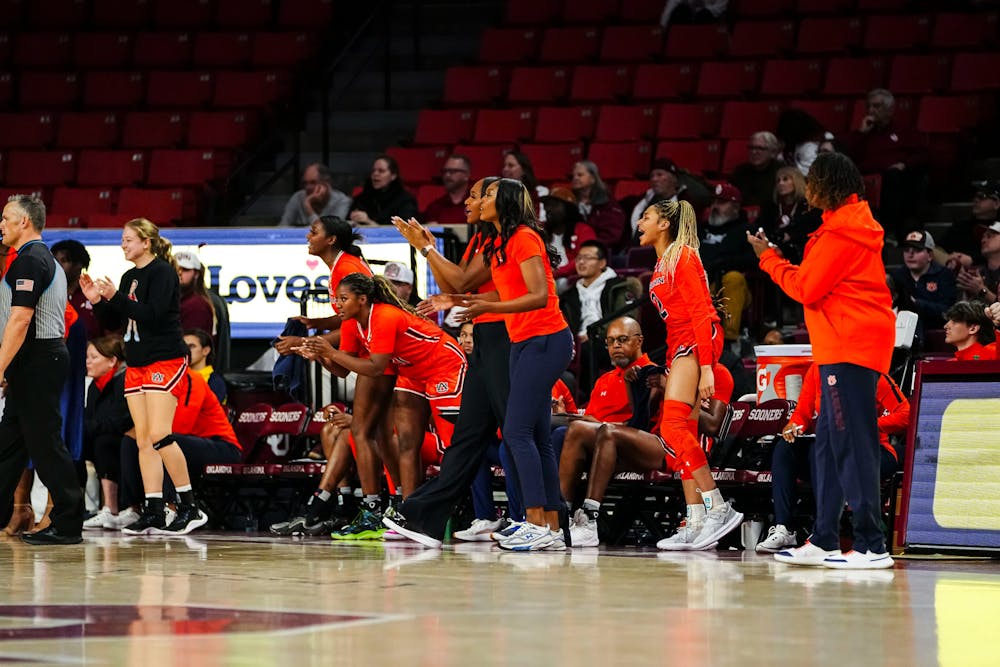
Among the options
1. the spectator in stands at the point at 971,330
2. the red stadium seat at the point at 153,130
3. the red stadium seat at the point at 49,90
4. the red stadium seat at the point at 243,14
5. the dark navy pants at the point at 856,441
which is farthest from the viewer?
the red stadium seat at the point at 243,14

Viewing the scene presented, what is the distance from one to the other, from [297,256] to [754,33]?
17.4ft

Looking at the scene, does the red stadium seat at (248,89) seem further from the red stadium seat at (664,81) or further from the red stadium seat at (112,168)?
the red stadium seat at (664,81)

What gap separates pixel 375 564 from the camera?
677cm

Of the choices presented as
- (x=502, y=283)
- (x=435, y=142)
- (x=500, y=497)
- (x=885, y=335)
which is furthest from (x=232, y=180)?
(x=885, y=335)

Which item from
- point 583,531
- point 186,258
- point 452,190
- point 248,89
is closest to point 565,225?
point 452,190

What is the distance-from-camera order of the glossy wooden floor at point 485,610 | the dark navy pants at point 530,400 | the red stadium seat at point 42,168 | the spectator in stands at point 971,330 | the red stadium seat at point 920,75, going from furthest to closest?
the red stadium seat at point 42,168, the red stadium seat at point 920,75, the spectator in stands at point 971,330, the dark navy pants at point 530,400, the glossy wooden floor at point 485,610

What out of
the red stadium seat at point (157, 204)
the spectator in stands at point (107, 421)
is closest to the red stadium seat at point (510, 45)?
the red stadium seat at point (157, 204)

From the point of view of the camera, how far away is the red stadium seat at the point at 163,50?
55.3 feet

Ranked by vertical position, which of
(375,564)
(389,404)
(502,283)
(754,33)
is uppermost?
(754,33)

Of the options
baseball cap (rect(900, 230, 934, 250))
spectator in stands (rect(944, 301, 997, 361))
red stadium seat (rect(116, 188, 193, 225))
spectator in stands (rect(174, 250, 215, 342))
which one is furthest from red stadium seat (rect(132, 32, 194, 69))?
spectator in stands (rect(944, 301, 997, 361))

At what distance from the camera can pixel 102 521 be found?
10094 mm

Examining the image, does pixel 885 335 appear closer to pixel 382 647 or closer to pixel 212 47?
pixel 382 647

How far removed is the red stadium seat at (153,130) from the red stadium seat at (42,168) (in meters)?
0.62

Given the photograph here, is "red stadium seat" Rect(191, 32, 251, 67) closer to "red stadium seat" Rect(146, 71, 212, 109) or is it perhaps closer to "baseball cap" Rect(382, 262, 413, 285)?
"red stadium seat" Rect(146, 71, 212, 109)
